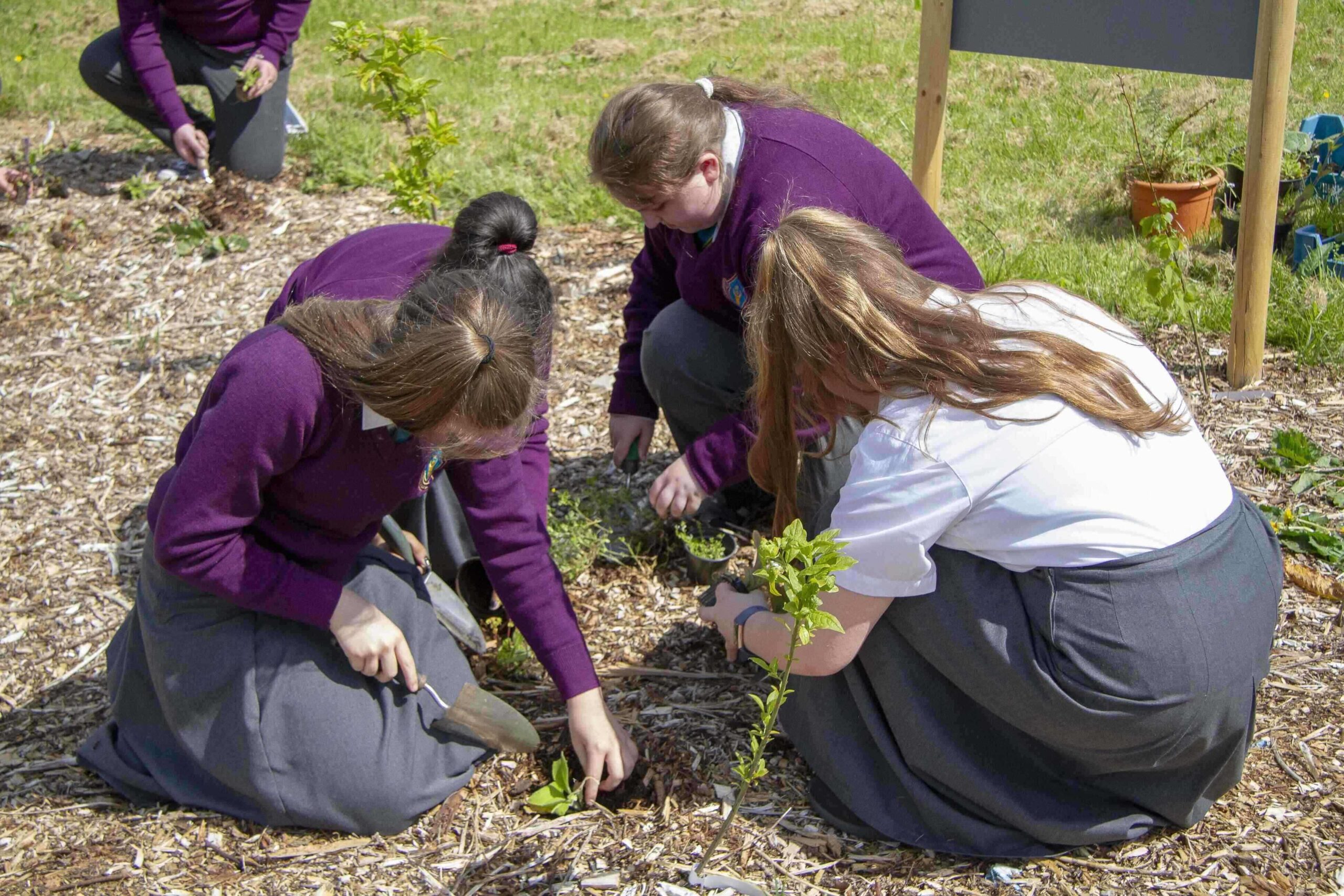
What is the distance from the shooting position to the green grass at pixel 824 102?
4273 millimetres

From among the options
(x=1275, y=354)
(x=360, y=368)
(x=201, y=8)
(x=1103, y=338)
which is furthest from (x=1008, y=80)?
(x=360, y=368)

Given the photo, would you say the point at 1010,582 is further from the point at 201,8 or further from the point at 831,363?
the point at 201,8

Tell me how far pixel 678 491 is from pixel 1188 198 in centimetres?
282

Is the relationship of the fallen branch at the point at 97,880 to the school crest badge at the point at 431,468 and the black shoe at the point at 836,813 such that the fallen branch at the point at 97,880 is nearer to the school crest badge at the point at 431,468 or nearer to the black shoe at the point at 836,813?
the school crest badge at the point at 431,468

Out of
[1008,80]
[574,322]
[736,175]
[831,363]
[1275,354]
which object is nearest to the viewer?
[831,363]

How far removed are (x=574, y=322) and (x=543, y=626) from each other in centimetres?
206

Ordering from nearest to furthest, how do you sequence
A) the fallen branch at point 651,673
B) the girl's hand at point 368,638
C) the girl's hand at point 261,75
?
the girl's hand at point 368,638 < the fallen branch at point 651,673 < the girl's hand at point 261,75

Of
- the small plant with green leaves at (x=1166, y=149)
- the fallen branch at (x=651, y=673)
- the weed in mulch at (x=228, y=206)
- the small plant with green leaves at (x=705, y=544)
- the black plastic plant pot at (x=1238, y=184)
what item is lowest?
the fallen branch at (x=651, y=673)

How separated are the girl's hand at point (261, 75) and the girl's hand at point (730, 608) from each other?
12.4ft

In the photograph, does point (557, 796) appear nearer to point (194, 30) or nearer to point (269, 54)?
point (269, 54)

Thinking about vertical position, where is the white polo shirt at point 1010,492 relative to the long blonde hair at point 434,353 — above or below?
below

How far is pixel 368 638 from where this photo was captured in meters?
2.20

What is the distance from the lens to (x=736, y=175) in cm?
251

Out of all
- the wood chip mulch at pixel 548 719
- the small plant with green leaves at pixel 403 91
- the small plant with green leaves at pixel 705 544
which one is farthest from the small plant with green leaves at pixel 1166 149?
the small plant with green leaves at pixel 403 91
